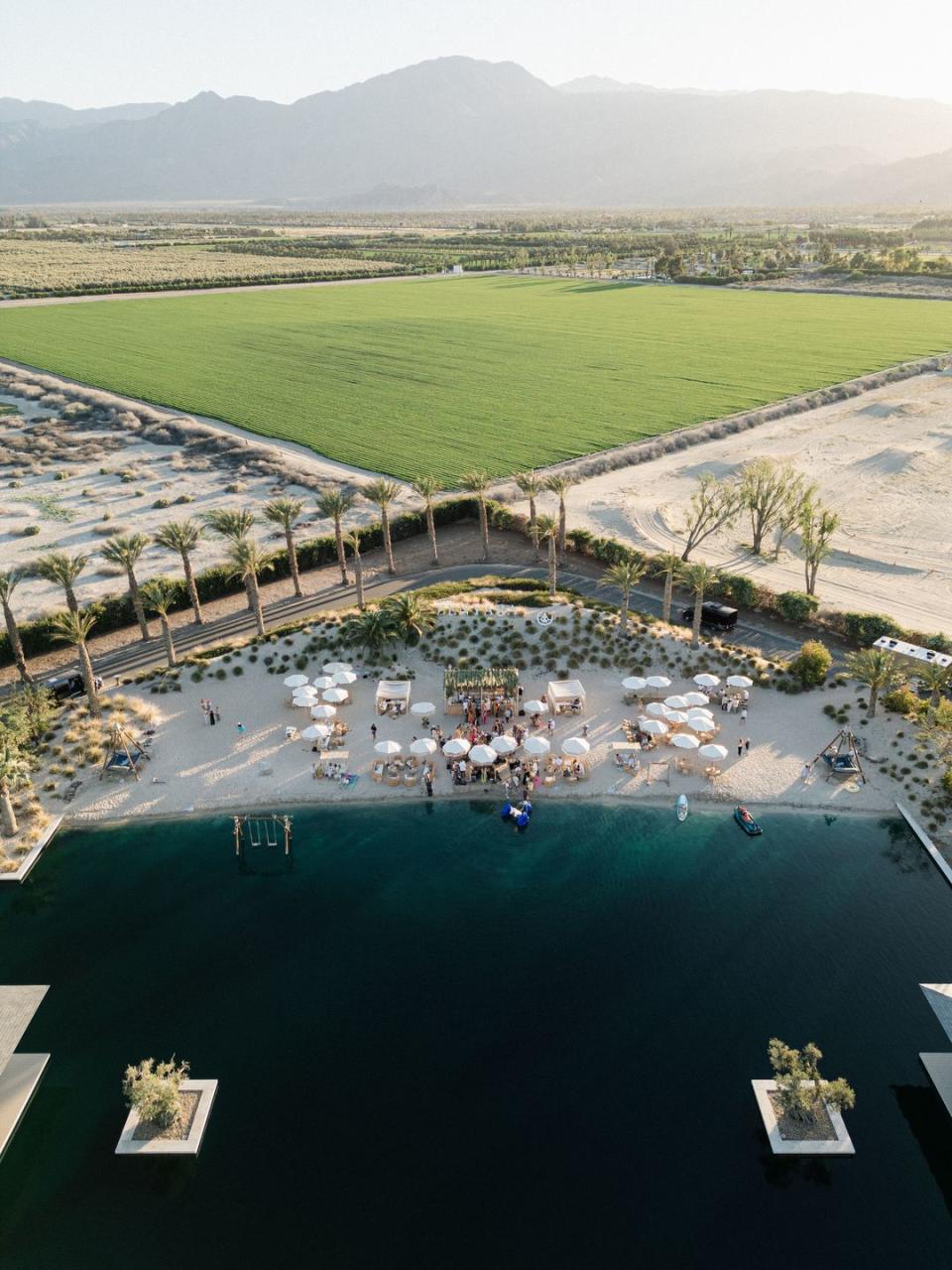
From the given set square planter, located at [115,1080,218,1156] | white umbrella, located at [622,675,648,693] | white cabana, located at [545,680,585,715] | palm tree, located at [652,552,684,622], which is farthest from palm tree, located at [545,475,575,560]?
square planter, located at [115,1080,218,1156]

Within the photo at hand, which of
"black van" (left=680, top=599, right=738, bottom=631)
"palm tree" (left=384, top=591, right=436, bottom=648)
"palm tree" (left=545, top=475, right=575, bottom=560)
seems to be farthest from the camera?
"palm tree" (left=545, top=475, right=575, bottom=560)

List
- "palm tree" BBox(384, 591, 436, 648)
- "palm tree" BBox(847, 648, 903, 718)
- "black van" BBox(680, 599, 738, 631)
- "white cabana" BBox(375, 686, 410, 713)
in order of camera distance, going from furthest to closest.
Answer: "black van" BBox(680, 599, 738, 631), "palm tree" BBox(384, 591, 436, 648), "white cabana" BBox(375, 686, 410, 713), "palm tree" BBox(847, 648, 903, 718)

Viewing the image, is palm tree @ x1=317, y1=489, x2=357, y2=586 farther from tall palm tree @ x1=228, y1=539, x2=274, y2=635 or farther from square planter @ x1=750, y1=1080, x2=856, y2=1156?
square planter @ x1=750, y1=1080, x2=856, y2=1156

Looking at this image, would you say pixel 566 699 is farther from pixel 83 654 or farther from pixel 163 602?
pixel 83 654

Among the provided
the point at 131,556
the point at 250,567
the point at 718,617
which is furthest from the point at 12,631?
the point at 718,617

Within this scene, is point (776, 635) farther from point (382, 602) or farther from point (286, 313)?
point (286, 313)

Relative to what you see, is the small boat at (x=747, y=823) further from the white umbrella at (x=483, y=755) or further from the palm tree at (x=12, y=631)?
the palm tree at (x=12, y=631)
